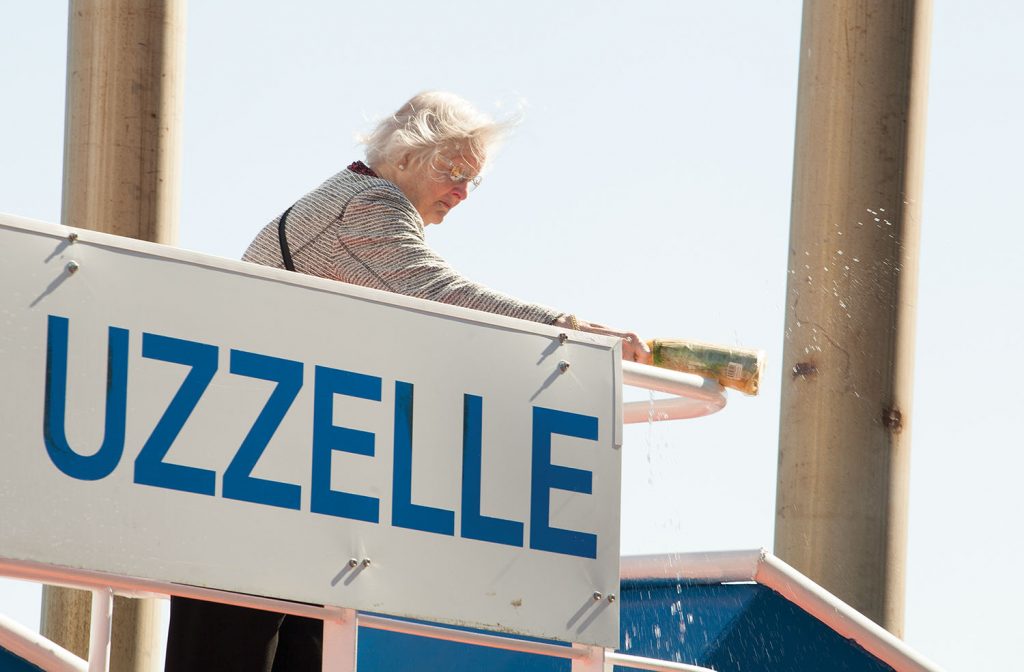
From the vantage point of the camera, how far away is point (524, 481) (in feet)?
10.9

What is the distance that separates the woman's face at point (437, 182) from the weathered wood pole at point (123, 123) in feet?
11.3

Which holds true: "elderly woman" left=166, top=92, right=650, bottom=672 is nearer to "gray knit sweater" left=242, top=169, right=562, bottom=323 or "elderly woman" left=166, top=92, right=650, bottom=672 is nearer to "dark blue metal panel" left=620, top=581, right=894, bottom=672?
"gray knit sweater" left=242, top=169, right=562, bottom=323

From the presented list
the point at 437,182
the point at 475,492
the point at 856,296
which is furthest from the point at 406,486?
the point at 856,296

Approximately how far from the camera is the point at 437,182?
3918 millimetres

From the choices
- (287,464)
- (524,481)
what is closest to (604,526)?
(524,481)

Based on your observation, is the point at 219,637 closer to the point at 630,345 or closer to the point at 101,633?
the point at 101,633

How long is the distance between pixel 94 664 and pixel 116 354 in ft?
2.10

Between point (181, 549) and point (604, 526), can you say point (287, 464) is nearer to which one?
point (181, 549)

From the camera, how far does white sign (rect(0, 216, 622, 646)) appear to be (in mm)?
2934

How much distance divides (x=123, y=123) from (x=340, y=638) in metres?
4.47

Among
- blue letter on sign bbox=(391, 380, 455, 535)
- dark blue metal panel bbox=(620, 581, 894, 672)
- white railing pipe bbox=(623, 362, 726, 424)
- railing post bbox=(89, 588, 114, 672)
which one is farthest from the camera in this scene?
dark blue metal panel bbox=(620, 581, 894, 672)

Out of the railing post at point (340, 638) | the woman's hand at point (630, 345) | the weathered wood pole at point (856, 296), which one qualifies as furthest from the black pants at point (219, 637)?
the weathered wood pole at point (856, 296)

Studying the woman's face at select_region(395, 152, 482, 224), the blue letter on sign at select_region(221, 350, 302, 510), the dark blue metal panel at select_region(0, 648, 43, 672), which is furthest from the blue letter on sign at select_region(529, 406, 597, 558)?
the dark blue metal panel at select_region(0, 648, 43, 672)

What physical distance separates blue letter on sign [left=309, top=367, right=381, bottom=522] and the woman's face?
795mm
